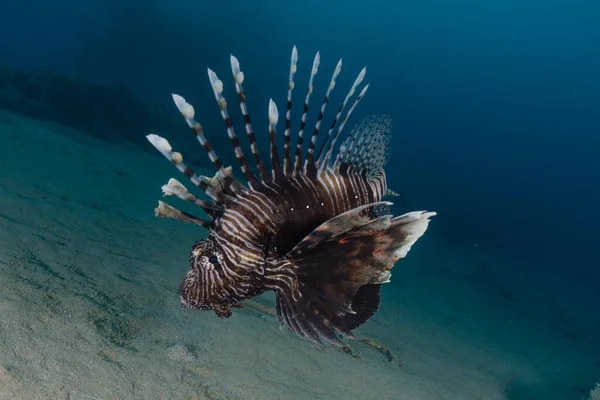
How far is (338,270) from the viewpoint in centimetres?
252

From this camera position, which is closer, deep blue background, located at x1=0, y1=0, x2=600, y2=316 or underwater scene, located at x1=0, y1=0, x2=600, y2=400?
underwater scene, located at x1=0, y1=0, x2=600, y2=400

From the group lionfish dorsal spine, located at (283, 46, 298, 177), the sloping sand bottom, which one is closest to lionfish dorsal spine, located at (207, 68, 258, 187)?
lionfish dorsal spine, located at (283, 46, 298, 177)

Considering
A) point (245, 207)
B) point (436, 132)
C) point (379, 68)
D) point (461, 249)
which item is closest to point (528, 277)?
point (461, 249)

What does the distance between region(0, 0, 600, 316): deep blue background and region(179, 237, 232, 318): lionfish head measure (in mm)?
28502

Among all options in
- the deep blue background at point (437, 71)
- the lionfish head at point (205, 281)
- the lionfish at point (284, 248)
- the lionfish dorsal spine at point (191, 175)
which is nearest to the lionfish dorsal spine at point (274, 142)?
the lionfish at point (284, 248)

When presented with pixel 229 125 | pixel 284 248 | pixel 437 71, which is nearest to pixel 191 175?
pixel 229 125

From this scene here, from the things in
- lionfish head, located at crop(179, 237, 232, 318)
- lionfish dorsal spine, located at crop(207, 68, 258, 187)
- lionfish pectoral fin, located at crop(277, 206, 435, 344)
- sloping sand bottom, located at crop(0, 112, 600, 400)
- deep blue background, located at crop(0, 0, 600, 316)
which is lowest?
sloping sand bottom, located at crop(0, 112, 600, 400)

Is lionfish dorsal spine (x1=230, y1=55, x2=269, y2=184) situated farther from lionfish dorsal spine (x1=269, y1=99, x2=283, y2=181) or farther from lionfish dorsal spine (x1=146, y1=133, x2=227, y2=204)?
lionfish dorsal spine (x1=146, y1=133, x2=227, y2=204)

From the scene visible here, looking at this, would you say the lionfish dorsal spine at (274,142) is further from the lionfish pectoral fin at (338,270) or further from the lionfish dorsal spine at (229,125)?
the lionfish pectoral fin at (338,270)

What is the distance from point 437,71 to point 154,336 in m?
86.4

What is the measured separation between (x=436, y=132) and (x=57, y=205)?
76253 millimetres

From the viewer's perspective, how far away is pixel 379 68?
3073 inches

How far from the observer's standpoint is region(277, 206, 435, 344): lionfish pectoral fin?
239cm

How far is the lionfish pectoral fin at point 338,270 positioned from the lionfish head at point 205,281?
425mm
